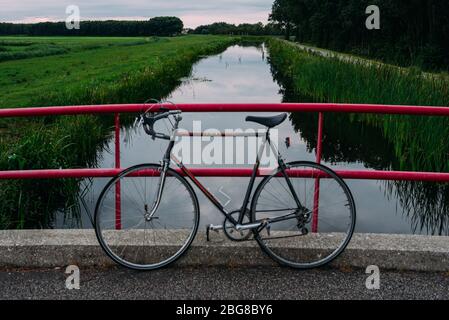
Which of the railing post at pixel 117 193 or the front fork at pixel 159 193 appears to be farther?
the railing post at pixel 117 193

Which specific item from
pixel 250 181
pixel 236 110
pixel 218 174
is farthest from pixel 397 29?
pixel 250 181

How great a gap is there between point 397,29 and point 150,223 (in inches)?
1607

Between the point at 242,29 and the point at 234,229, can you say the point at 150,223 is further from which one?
the point at 242,29

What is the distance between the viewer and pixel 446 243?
13.9ft

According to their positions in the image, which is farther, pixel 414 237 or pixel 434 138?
pixel 434 138

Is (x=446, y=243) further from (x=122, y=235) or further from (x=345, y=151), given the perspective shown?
(x=345, y=151)

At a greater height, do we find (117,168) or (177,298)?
(117,168)

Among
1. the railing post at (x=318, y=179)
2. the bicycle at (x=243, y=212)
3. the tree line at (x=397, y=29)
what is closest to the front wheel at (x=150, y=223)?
the bicycle at (x=243, y=212)

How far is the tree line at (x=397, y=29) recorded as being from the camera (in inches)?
1258

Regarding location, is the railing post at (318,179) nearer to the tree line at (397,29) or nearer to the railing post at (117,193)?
the railing post at (117,193)

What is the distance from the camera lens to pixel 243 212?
4.04 m
